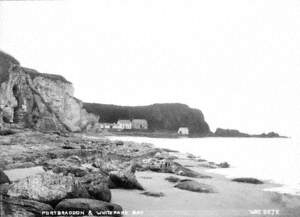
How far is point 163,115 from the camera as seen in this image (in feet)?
349

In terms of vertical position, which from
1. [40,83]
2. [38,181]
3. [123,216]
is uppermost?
[40,83]

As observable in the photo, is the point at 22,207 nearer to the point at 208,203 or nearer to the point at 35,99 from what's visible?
the point at 208,203

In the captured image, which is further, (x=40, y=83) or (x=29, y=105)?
(x=40, y=83)

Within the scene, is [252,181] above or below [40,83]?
below

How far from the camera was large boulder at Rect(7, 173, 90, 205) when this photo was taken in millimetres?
4691

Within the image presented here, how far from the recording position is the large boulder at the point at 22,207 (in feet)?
14.2

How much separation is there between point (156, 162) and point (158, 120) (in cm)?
9351

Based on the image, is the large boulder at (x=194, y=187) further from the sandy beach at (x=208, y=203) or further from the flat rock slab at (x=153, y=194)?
the flat rock slab at (x=153, y=194)

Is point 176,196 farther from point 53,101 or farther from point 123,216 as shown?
point 53,101

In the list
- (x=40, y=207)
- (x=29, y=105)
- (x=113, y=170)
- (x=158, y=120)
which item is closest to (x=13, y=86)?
(x=29, y=105)

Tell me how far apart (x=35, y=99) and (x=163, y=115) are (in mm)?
68532

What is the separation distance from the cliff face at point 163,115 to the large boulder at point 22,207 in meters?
93.2

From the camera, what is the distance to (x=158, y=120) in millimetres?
104625

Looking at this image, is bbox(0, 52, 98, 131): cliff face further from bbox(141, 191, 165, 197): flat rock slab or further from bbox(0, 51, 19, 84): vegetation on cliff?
bbox(141, 191, 165, 197): flat rock slab
